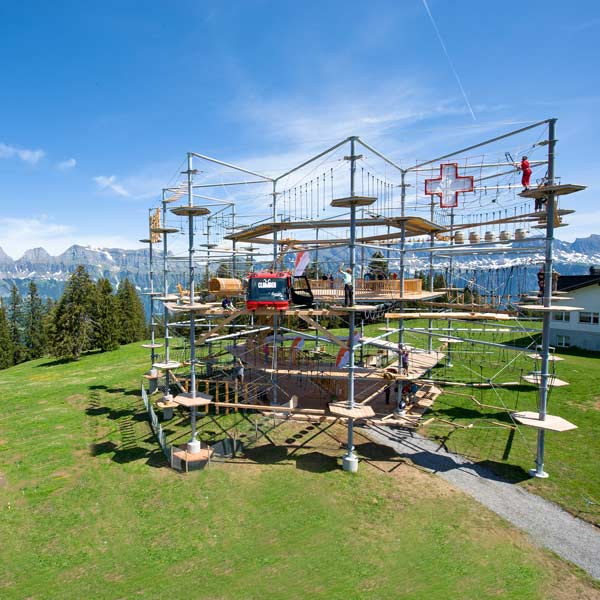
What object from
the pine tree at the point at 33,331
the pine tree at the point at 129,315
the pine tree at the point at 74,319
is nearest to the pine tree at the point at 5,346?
the pine tree at the point at 33,331

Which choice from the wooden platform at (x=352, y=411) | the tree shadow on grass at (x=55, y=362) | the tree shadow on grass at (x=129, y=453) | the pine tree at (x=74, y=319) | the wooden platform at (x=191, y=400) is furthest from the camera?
the pine tree at (x=74, y=319)

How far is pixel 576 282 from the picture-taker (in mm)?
48031

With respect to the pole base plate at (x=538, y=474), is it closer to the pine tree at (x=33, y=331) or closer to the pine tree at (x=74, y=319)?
the pine tree at (x=74, y=319)

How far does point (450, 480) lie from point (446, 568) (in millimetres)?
5563

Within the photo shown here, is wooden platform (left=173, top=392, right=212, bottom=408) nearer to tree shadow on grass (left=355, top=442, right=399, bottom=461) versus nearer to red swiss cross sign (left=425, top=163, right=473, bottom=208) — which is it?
tree shadow on grass (left=355, top=442, right=399, bottom=461)

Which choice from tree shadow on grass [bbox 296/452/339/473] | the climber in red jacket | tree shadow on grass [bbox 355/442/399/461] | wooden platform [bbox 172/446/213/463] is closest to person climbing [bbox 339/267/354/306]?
tree shadow on grass [bbox 296/452/339/473]

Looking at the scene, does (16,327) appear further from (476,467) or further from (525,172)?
(525,172)

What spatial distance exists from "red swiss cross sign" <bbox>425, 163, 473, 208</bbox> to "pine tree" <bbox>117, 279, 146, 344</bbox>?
66010 millimetres

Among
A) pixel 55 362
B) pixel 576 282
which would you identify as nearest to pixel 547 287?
pixel 576 282

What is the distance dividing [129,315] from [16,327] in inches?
1036

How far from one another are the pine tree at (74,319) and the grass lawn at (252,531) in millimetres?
34673

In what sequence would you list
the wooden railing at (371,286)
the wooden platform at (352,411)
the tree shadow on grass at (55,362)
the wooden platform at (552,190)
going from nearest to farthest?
the wooden platform at (552,190)
the wooden platform at (352,411)
the wooden railing at (371,286)
the tree shadow on grass at (55,362)

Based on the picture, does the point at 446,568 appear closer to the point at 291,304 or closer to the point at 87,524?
the point at 87,524

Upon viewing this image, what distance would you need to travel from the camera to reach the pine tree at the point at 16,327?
272ft
